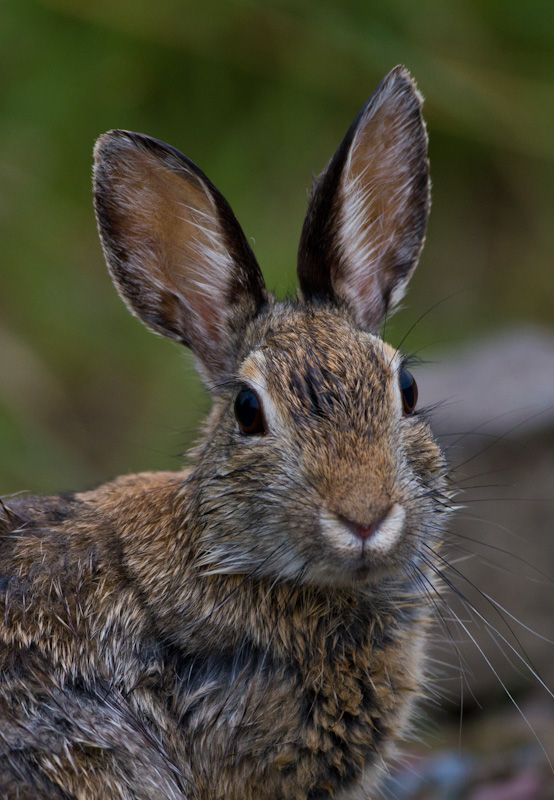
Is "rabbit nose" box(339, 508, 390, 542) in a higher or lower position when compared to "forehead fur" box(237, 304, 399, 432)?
lower

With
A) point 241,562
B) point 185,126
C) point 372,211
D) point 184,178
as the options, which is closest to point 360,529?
point 241,562

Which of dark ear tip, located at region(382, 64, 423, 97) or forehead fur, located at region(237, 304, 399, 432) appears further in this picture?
dark ear tip, located at region(382, 64, 423, 97)

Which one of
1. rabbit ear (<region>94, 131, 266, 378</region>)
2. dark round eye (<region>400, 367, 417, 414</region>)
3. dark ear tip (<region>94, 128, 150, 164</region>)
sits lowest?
dark round eye (<region>400, 367, 417, 414</region>)

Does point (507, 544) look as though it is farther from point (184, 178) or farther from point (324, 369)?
point (184, 178)

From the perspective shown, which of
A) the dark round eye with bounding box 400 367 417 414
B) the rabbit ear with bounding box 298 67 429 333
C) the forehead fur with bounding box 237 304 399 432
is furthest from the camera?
the rabbit ear with bounding box 298 67 429 333

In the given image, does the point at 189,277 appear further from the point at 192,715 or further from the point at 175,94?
the point at 175,94

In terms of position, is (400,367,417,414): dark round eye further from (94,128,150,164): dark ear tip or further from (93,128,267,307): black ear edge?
(94,128,150,164): dark ear tip

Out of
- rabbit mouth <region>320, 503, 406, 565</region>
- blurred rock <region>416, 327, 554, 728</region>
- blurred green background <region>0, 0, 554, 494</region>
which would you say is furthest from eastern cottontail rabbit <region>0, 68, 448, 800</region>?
blurred green background <region>0, 0, 554, 494</region>

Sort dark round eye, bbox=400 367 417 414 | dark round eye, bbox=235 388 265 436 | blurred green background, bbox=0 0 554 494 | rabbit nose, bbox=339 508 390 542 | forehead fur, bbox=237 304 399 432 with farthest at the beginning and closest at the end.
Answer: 1. blurred green background, bbox=0 0 554 494
2. dark round eye, bbox=400 367 417 414
3. dark round eye, bbox=235 388 265 436
4. forehead fur, bbox=237 304 399 432
5. rabbit nose, bbox=339 508 390 542
